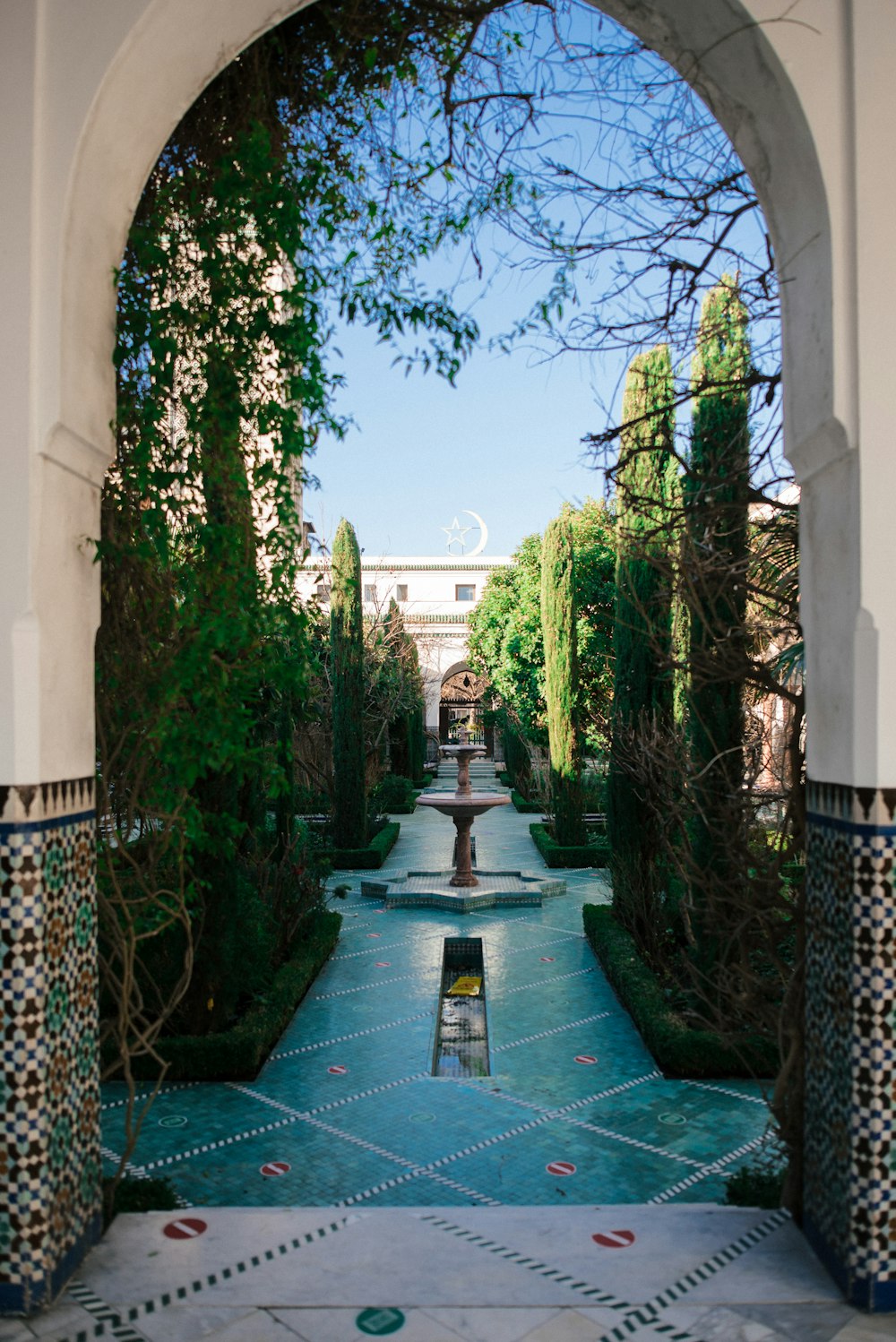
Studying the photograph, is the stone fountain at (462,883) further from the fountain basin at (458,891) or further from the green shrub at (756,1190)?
Answer: the green shrub at (756,1190)

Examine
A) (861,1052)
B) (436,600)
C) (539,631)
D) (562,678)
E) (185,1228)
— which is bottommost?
(185,1228)

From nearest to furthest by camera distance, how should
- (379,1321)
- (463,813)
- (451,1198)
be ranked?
(379,1321) → (451,1198) → (463,813)

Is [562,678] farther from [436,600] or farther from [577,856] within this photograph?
[436,600]

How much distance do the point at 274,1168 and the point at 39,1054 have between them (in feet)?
6.87

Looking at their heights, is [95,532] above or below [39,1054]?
above

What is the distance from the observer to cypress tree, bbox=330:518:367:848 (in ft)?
44.5

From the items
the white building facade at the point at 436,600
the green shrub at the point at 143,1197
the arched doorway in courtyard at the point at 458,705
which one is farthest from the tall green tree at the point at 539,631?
the arched doorway in courtyard at the point at 458,705

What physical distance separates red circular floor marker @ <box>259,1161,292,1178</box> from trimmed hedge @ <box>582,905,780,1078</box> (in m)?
2.04

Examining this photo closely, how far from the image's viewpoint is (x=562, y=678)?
14.5 meters

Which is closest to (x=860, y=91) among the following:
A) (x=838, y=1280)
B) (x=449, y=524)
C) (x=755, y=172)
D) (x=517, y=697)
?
(x=755, y=172)

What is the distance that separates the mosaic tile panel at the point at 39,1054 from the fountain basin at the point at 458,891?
7.67 metres

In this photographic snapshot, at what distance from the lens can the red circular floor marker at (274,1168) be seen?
4.12 meters

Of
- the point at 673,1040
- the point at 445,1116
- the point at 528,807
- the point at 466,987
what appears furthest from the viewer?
the point at 528,807

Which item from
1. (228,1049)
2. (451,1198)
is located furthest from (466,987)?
(451,1198)
